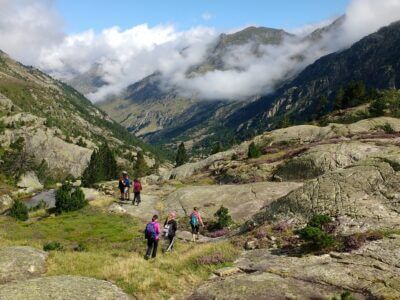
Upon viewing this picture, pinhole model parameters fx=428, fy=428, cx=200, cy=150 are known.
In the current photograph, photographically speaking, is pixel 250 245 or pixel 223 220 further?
pixel 223 220

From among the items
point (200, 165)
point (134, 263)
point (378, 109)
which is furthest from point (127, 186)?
point (378, 109)

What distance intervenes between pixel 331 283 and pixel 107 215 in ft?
123

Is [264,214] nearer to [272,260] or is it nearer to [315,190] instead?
[315,190]

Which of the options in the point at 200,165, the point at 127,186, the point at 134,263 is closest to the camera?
the point at 134,263

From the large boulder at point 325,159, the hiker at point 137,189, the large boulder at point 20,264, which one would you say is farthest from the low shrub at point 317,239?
the hiker at point 137,189

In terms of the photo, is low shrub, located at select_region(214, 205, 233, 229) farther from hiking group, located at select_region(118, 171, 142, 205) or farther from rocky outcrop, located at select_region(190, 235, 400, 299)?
rocky outcrop, located at select_region(190, 235, 400, 299)

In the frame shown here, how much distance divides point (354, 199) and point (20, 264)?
70.7 ft

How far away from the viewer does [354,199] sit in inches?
1159

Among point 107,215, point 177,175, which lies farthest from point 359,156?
point 177,175

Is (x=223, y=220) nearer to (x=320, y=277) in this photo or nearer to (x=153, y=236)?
(x=153, y=236)

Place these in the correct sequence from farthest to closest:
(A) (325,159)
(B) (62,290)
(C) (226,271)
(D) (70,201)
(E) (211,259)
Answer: (D) (70,201) < (A) (325,159) < (E) (211,259) < (C) (226,271) < (B) (62,290)

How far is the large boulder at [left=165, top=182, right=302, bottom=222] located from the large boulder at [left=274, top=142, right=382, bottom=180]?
4384 mm

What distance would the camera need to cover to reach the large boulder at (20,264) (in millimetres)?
22453

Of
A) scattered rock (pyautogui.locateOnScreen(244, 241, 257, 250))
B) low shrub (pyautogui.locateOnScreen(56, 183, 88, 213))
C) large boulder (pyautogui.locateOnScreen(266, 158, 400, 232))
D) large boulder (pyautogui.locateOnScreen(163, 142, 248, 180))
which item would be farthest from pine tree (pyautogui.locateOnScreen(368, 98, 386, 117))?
scattered rock (pyautogui.locateOnScreen(244, 241, 257, 250))
